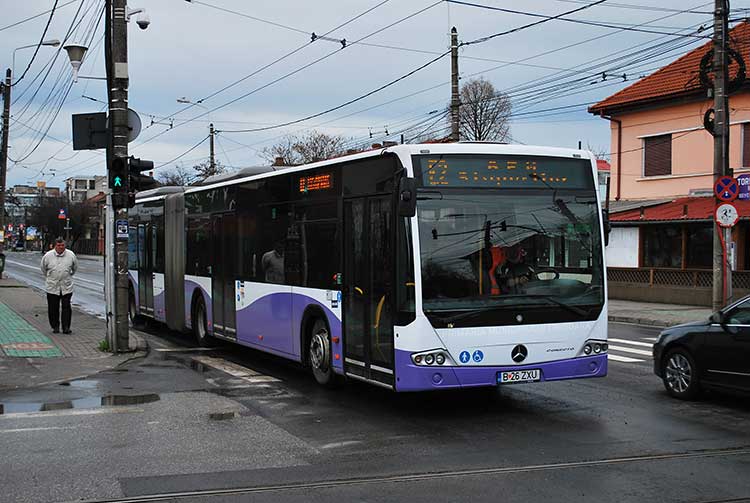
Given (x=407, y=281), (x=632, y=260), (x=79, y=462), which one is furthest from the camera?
(x=632, y=260)

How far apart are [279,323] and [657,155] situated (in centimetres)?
2297

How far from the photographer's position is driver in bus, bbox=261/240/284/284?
12.1 meters

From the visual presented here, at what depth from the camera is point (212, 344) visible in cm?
1608

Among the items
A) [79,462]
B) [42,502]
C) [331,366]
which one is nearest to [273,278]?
[331,366]

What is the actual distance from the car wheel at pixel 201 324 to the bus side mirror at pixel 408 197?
315 inches

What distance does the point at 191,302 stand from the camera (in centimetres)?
1636

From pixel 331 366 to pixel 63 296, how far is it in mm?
8490

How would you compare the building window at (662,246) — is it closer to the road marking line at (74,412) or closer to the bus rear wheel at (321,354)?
the bus rear wheel at (321,354)

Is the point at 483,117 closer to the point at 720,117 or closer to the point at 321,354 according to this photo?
the point at 720,117

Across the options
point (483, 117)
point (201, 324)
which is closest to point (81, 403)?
point (201, 324)

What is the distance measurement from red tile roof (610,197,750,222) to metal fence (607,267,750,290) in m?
1.68

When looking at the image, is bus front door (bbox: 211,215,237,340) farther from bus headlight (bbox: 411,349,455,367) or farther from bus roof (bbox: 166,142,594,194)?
bus headlight (bbox: 411,349,455,367)

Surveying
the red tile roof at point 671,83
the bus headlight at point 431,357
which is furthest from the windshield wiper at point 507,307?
the red tile roof at point 671,83

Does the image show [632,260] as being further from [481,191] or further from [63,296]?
[481,191]
